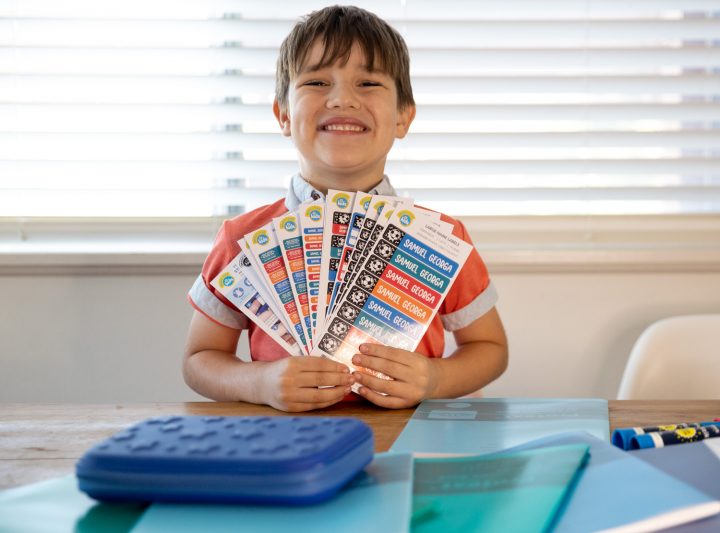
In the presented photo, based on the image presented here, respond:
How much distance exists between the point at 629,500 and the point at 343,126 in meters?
1.07

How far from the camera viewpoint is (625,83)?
2.13m

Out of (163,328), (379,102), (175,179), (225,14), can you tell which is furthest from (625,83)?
(163,328)

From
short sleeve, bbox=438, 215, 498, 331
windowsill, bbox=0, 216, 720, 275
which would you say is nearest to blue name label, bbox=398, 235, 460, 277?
short sleeve, bbox=438, 215, 498, 331

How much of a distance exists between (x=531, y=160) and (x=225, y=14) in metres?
0.85

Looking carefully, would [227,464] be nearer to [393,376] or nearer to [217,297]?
[393,376]

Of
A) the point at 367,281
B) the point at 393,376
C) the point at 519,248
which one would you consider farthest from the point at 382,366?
the point at 519,248

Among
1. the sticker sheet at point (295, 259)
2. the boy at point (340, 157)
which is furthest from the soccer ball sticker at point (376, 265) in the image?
the boy at point (340, 157)

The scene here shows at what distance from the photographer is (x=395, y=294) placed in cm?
123

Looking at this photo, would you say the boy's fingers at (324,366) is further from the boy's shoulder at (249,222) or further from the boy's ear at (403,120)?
the boy's ear at (403,120)

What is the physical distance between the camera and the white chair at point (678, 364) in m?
1.68

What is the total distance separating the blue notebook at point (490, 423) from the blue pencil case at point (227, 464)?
24 cm

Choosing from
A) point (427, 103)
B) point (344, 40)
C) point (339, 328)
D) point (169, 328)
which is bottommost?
point (169, 328)

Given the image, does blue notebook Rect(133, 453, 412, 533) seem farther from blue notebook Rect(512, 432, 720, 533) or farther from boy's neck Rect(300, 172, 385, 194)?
boy's neck Rect(300, 172, 385, 194)

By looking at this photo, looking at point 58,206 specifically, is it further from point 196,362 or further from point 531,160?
point 531,160
